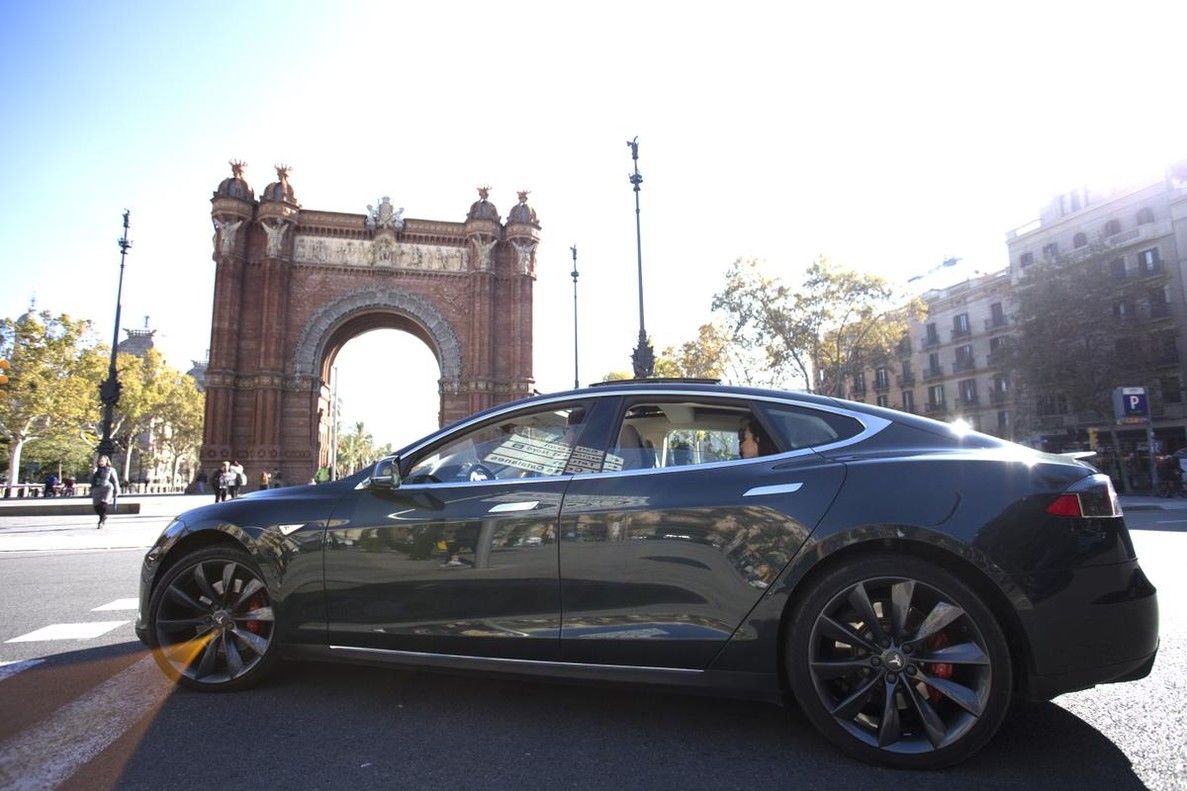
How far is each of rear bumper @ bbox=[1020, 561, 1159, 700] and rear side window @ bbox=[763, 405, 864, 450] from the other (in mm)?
882

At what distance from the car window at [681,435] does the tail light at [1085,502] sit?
109cm

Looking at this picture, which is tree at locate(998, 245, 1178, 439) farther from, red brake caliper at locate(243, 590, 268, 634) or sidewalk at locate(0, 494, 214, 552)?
red brake caliper at locate(243, 590, 268, 634)

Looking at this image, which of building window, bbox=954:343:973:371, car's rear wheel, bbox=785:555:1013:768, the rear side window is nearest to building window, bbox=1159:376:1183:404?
building window, bbox=954:343:973:371

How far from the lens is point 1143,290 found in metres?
34.3

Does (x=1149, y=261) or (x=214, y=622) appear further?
(x=1149, y=261)

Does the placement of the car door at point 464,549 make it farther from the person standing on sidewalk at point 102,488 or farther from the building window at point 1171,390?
the building window at point 1171,390

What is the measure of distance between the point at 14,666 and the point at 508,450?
3.49 metres

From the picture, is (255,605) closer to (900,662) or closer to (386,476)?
(386,476)

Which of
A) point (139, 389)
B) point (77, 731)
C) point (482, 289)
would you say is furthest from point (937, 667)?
point (139, 389)

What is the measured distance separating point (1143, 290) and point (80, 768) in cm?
4500

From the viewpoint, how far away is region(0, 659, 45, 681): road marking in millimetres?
3836

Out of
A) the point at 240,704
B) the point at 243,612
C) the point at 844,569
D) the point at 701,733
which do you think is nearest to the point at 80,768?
the point at 240,704

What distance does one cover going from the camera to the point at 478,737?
2.80m

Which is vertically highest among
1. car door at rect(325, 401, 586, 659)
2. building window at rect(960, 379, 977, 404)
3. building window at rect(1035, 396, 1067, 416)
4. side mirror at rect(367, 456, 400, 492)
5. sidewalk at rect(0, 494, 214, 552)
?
building window at rect(960, 379, 977, 404)
